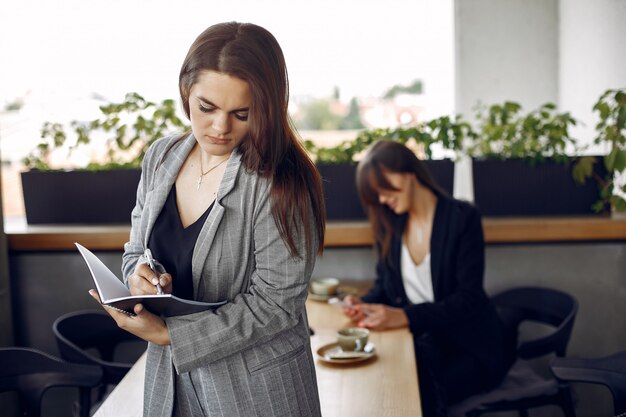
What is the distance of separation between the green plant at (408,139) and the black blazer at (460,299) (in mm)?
436

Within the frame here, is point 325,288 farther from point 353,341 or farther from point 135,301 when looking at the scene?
point 135,301

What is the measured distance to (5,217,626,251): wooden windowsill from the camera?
3.04 meters

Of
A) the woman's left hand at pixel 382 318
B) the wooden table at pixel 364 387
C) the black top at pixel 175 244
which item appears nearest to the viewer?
the black top at pixel 175 244

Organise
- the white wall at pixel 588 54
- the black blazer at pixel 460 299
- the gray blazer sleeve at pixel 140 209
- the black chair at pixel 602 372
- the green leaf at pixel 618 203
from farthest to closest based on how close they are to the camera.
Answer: the white wall at pixel 588 54 < the green leaf at pixel 618 203 < the black blazer at pixel 460 299 < the black chair at pixel 602 372 < the gray blazer sleeve at pixel 140 209

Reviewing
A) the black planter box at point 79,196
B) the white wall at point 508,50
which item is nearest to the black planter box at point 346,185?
the black planter box at point 79,196

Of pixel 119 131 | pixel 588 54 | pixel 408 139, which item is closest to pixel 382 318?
pixel 408 139

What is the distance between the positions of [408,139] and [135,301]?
203 cm

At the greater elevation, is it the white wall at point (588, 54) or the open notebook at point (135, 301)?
the white wall at point (588, 54)

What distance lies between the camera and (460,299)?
8.74ft

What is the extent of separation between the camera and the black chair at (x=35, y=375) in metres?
2.26

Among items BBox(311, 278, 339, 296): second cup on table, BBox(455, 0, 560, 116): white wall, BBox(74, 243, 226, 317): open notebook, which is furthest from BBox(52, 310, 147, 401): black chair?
BBox(455, 0, 560, 116): white wall

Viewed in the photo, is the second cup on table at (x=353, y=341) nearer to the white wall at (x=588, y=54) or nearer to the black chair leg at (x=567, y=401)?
the black chair leg at (x=567, y=401)

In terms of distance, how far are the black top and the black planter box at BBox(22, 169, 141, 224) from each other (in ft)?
5.79

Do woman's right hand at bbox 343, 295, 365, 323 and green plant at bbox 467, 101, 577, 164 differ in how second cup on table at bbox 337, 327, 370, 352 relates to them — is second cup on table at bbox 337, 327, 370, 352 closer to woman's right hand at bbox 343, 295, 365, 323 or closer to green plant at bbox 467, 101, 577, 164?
woman's right hand at bbox 343, 295, 365, 323
